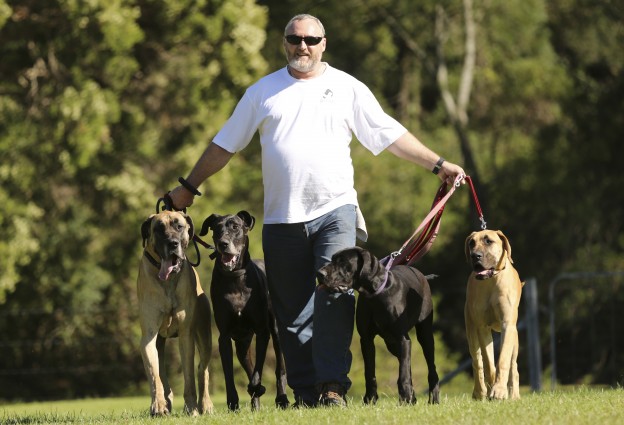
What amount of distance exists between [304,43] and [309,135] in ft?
1.95

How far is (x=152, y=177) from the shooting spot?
842 inches

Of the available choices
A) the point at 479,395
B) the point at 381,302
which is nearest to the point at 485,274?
the point at 381,302

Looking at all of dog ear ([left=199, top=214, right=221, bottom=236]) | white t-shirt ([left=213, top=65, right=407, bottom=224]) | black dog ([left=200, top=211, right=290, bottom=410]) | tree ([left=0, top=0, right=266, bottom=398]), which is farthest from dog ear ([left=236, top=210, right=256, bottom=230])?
tree ([left=0, top=0, right=266, bottom=398])

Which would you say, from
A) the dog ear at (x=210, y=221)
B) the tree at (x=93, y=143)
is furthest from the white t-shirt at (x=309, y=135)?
the tree at (x=93, y=143)

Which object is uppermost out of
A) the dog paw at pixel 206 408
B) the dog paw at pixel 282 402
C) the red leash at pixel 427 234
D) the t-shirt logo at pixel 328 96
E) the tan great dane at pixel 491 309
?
the t-shirt logo at pixel 328 96

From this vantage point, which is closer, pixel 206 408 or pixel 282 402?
pixel 282 402

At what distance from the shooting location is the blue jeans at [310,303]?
8.05 meters

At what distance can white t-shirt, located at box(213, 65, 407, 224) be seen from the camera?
8.12 m

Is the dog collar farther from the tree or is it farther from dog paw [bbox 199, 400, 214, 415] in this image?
the tree

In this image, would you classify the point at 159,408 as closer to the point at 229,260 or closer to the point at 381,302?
the point at 229,260

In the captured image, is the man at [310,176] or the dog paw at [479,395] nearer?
the man at [310,176]

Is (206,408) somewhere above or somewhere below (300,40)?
below

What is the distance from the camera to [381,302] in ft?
26.0

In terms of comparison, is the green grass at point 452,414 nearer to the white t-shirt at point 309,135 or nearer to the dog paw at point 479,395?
the dog paw at point 479,395
